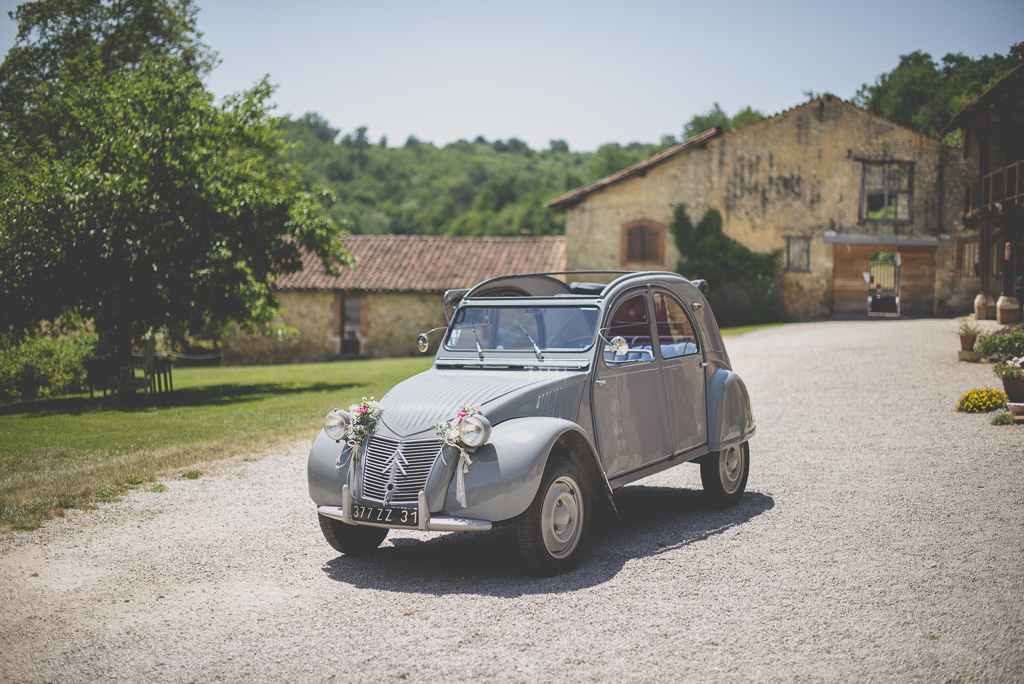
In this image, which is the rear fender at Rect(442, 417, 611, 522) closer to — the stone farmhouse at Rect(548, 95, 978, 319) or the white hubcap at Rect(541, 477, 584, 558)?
the white hubcap at Rect(541, 477, 584, 558)

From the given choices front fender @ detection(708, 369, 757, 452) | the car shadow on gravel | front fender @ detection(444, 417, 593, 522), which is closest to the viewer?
front fender @ detection(444, 417, 593, 522)

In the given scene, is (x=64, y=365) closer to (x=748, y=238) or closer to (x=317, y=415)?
(x=317, y=415)

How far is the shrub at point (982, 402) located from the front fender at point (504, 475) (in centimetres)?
800

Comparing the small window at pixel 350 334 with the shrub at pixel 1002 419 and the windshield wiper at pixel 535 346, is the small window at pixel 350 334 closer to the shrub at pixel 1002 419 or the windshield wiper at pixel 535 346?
the shrub at pixel 1002 419

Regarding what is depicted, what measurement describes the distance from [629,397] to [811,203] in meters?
25.2

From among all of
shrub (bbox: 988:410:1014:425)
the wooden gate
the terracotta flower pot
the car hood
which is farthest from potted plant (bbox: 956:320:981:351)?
the wooden gate

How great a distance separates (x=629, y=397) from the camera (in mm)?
6074

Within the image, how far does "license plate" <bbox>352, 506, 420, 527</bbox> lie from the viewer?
16.3 ft

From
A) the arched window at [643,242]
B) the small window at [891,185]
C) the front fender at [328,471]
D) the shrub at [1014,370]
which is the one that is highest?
the small window at [891,185]

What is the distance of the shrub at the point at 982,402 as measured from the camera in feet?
34.4

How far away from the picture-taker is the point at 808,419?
11289 mm

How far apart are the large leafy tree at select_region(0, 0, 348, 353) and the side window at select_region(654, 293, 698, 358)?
1211cm

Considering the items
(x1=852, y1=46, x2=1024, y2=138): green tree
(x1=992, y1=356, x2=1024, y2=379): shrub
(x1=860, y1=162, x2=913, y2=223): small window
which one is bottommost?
(x1=992, y1=356, x2=1024, y2=379): shrub

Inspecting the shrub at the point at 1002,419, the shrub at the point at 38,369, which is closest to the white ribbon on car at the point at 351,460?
the shrub at the point at 1002,419
